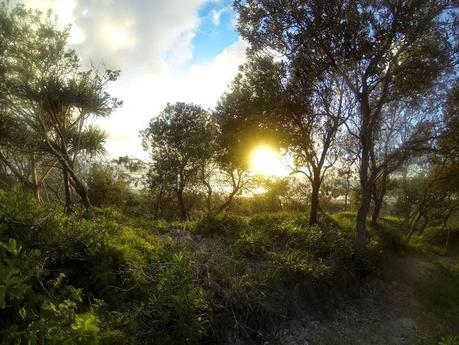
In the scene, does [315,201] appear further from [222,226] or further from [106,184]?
[106,184]

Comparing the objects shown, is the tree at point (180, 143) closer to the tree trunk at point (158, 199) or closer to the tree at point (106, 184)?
the tree trunk at point (158, 199)

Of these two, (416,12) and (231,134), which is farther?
(231,134)

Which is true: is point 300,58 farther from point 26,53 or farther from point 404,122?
point 26,53

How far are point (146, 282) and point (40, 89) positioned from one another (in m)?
11.8

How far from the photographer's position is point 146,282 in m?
6.33

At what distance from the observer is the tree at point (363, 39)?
9.98m

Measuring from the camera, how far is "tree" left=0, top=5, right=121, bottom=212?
14438mm

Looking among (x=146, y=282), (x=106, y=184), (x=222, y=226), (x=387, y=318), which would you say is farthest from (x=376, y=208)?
(x=106, y=184)

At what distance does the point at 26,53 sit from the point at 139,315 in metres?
13.9

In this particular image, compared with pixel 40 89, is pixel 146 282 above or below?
below

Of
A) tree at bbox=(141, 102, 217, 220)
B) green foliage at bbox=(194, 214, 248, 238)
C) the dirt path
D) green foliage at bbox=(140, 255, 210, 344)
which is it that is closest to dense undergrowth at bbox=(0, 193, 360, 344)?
green foliage at bbox=(140, 255, 210, 344)

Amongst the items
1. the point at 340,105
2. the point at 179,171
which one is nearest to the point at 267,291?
the point at 340,105

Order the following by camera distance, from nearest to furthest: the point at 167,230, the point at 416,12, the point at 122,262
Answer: the point at 122,262, the point at 416,12, the point at 167,230

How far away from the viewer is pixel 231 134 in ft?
59.9
